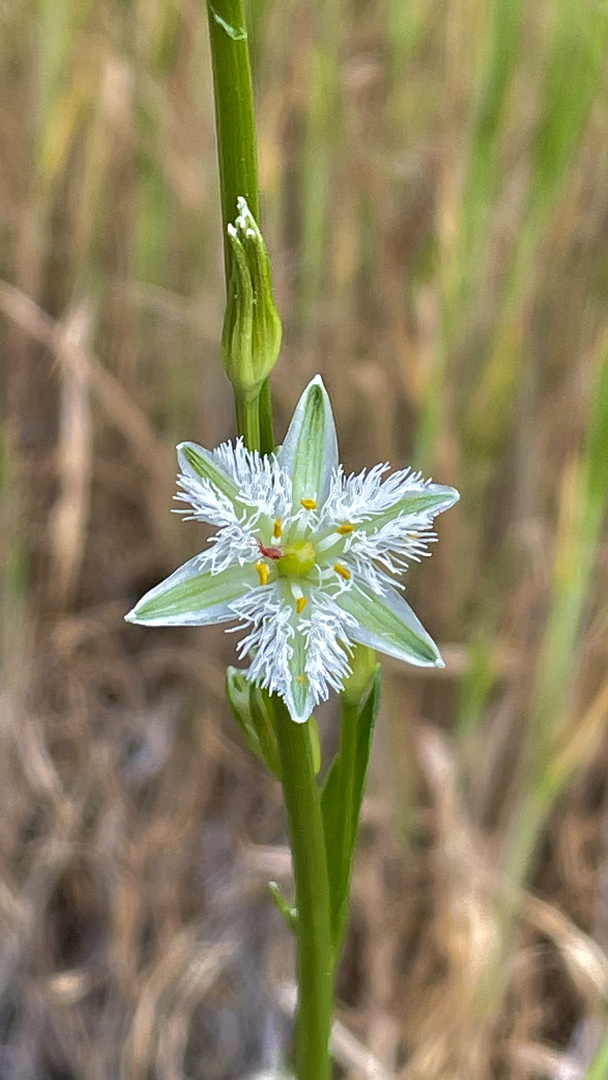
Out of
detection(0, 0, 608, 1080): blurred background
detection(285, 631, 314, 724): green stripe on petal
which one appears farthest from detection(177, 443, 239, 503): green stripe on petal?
detection(0, 0, 608, 1080): blurred background

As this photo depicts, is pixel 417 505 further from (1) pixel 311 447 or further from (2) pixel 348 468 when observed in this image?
(2) pixel 348 468

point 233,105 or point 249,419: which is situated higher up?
point 233,105

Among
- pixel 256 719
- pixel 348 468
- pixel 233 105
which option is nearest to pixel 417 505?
pixel 256 719

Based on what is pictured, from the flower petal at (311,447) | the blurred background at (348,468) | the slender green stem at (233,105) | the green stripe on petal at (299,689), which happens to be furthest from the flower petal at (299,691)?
the blurred background at (348,468)

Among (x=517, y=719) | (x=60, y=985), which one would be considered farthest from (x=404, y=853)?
(x=60, y=985)

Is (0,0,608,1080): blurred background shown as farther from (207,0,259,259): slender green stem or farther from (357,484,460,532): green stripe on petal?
(207,0,259,259): slender green stem
